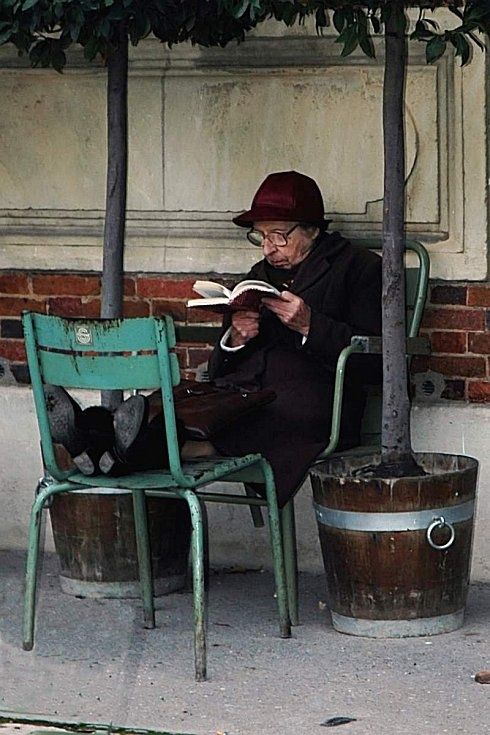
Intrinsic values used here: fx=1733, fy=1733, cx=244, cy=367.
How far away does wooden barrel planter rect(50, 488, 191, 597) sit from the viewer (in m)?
5.64

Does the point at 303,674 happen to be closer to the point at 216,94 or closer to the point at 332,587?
the point at 332,587

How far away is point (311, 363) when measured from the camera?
18.6ft

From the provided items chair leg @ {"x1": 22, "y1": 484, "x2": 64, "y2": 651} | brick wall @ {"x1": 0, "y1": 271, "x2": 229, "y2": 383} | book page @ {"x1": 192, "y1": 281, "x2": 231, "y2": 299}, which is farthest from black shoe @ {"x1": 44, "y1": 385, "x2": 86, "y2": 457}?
brick wall @ {"x1": 0, "y1": 271, "x2": 229, "y2": 383}

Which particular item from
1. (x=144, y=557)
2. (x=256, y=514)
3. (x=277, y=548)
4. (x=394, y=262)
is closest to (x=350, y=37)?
(x=394, y=262)

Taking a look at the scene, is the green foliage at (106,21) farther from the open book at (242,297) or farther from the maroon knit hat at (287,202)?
the open book at (242,297)

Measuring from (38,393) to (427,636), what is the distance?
1.39 metres

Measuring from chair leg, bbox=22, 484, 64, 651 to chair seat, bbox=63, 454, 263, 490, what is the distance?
0.10 metres

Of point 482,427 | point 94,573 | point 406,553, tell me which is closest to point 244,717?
point 406,553

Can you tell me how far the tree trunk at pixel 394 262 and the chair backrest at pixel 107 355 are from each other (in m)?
0.79

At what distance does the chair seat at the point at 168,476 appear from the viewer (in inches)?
192

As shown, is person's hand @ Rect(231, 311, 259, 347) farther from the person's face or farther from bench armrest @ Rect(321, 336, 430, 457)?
bench armrest @ Rect(321, 336, 430, 457)

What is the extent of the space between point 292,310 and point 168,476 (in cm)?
77

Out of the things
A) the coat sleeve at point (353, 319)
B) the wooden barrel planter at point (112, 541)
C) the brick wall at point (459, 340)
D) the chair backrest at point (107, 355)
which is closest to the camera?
the chair backrest at point (107, 355)

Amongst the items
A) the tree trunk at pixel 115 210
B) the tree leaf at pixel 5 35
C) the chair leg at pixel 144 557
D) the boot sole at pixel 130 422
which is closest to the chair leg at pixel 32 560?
the boot sole at pixel 130 422
